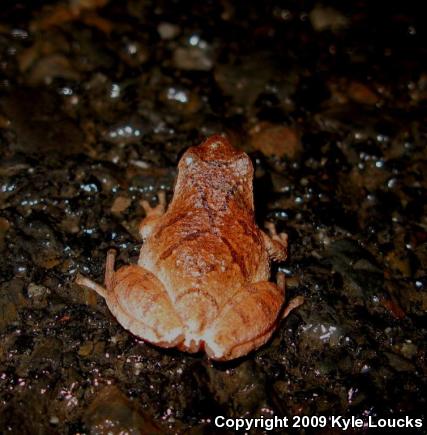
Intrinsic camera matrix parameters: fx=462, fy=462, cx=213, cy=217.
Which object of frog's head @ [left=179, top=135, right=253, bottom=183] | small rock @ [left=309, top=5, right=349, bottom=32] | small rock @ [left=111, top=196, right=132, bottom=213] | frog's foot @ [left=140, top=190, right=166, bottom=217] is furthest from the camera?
small rock @ [left=309, top=5, right=349, bottom=32]

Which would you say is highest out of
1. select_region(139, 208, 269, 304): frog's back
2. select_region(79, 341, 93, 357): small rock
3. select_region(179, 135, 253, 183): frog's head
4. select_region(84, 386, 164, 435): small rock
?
select_region(179, 135, 253, 183): frog's head

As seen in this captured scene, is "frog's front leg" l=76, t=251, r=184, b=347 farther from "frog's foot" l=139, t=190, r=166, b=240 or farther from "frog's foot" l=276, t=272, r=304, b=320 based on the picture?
"frog's foot" l=276, t=272, r=304, b=320

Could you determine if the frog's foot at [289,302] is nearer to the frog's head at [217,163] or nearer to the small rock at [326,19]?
the frog's head at [217,163]

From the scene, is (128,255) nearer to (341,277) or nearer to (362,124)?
(341,277)

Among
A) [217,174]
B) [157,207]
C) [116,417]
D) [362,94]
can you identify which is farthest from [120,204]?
[362,94]

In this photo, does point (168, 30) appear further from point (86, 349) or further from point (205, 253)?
point (86, 349)

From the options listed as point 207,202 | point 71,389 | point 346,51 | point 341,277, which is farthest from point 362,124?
point 71,389

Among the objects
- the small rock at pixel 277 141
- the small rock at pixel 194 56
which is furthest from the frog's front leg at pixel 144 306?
the small rock at pixel 194 56

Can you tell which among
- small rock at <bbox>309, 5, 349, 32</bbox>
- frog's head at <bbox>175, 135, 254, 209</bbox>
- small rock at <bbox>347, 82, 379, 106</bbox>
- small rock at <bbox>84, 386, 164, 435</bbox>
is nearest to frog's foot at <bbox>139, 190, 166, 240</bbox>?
frog's head at <bbox>175, 135, 254, 209</bbox>

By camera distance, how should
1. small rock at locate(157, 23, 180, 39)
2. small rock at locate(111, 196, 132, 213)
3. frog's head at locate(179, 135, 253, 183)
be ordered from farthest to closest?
small rock at locate(157, 23, 180, 39), small rock at locate(111, 196, 132, 213), frog's head at locate(179, 135, 253, 183)
